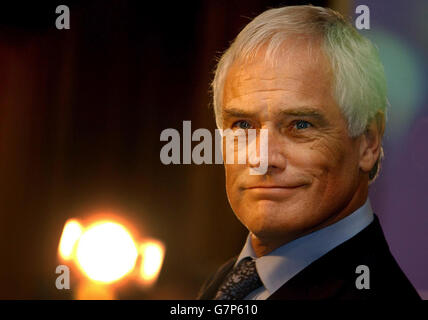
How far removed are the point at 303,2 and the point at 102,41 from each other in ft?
2.53

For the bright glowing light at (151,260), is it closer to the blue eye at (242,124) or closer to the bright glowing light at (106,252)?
the bright glowing light at (106,252)

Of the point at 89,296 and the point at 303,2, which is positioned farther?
the point at 89,296

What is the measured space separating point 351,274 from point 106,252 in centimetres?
93

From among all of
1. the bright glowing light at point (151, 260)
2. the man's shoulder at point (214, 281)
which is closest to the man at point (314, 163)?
the man's shoulder at point (214, 281)

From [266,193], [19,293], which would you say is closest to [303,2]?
[266,193]

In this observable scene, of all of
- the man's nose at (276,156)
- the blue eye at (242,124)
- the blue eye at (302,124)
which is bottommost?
the man's nose at (276,156)

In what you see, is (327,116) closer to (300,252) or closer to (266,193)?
(266,193)

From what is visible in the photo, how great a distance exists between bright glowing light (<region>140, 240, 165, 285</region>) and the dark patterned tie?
31cm

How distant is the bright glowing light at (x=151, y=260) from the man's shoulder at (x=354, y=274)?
505 millimetres

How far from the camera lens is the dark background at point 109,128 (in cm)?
208

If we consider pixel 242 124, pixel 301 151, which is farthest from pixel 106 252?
pixel 301 151

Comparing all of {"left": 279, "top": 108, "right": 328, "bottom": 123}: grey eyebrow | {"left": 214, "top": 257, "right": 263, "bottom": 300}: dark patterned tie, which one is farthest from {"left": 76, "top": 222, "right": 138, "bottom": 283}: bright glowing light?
Answer: {"left": 279, "top": 108, "right": 328, "bottom": 123}: grey eyebrow

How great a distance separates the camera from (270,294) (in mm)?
1793

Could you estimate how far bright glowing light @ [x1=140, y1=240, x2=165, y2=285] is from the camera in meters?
2.11
